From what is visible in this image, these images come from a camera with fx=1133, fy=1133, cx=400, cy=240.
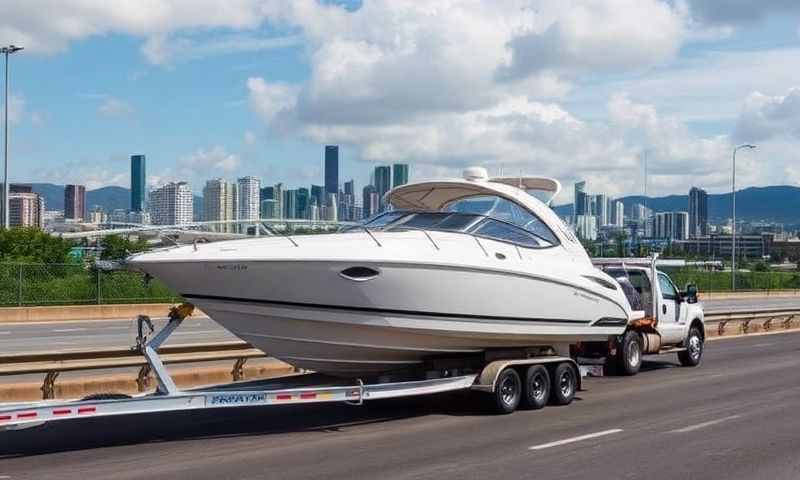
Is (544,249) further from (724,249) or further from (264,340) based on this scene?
(724,249)

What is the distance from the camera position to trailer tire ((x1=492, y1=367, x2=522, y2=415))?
14617 millimetres

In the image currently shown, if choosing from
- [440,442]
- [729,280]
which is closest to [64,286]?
[440,442]

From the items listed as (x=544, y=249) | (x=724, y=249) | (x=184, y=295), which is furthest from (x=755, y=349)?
(x=724, y=249)

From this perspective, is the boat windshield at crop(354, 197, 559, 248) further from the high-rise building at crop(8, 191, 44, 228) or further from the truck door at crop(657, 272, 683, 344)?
the high-rise building at crop(8, 191, 44, 228)

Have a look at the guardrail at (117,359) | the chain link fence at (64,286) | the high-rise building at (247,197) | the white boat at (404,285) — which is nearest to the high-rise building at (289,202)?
the high-rise building at (247,197)

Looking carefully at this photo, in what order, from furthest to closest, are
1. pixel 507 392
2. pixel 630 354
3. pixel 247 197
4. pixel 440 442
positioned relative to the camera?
pixel 247 197
pixel 630 354
pixel 507 392
pixel 440 442

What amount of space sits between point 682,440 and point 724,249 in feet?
575

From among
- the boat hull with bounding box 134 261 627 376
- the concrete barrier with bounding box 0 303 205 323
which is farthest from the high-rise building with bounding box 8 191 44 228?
the boat hull with bounding box 134 261 627 376

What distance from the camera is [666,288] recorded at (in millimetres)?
22156

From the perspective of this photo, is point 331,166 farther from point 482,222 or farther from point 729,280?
point 482,222

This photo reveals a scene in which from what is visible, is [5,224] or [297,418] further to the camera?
[5,224]

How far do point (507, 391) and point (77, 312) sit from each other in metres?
24.8

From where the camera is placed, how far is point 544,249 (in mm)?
15680

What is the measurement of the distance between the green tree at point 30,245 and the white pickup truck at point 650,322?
94.8 feet
